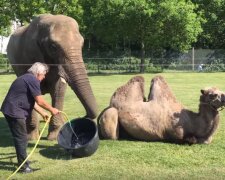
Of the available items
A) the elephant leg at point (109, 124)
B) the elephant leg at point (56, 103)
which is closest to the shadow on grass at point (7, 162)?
the elephant leg at point (56, 103)

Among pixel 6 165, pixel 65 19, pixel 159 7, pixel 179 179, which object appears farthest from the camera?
pixel 159 7

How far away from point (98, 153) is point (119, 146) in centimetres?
55

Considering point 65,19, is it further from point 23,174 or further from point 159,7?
point 159,7

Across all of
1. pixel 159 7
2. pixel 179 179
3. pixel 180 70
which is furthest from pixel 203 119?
pixel 180 70

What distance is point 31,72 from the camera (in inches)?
301

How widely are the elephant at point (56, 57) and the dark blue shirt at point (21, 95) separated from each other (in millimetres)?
1271

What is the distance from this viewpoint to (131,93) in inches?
385

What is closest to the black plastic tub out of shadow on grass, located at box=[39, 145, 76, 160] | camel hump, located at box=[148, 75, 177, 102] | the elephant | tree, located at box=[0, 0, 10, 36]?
shadow on grass, located at box=[39, 145, 76, 160]

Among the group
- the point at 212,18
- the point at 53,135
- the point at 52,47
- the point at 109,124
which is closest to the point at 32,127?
the point at 53,135

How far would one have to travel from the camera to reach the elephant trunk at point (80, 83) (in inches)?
338

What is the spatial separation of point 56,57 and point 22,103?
1821mm

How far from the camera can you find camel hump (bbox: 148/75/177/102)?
965 cm

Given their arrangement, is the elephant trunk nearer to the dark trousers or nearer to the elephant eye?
the elephant eye

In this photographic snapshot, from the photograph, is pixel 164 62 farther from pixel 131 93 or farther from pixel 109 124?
pixel 109 124
